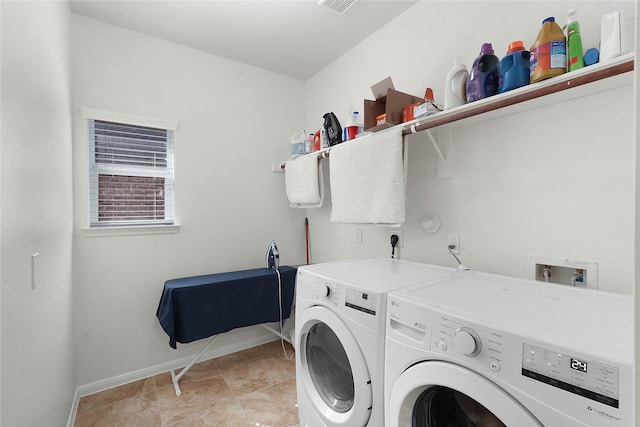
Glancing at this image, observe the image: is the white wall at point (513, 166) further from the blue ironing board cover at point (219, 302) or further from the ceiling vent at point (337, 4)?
the blue ironing board cover at point (219, 302)

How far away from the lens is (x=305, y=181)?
7.79ft

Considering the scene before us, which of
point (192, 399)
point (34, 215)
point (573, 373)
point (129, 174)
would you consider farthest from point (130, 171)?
point (573, 373)

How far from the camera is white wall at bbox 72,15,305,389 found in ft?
6.61

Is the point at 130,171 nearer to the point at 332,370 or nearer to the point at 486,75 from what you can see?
the point at 332,370

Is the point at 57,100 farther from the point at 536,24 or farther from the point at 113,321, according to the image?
the point at 536,24

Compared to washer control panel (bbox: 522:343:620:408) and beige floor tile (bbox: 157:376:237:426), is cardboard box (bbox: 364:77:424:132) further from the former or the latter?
beige floor tile (bbox: 157:376:237:426)

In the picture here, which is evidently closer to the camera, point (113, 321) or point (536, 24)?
point (536, 24)

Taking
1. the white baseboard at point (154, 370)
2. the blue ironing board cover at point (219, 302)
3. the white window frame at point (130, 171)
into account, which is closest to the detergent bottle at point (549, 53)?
the blue ironing board cover at point (219, 302)

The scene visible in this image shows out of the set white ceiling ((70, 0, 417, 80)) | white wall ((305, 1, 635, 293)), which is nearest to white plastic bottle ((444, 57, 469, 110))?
white wall ((305, 1, 635, 293))

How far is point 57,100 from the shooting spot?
1.48m

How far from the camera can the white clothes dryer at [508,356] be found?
0.61 m

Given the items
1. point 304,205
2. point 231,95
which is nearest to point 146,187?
point 231,95

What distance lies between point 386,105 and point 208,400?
6.94 ft

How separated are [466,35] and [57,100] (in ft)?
7.00
